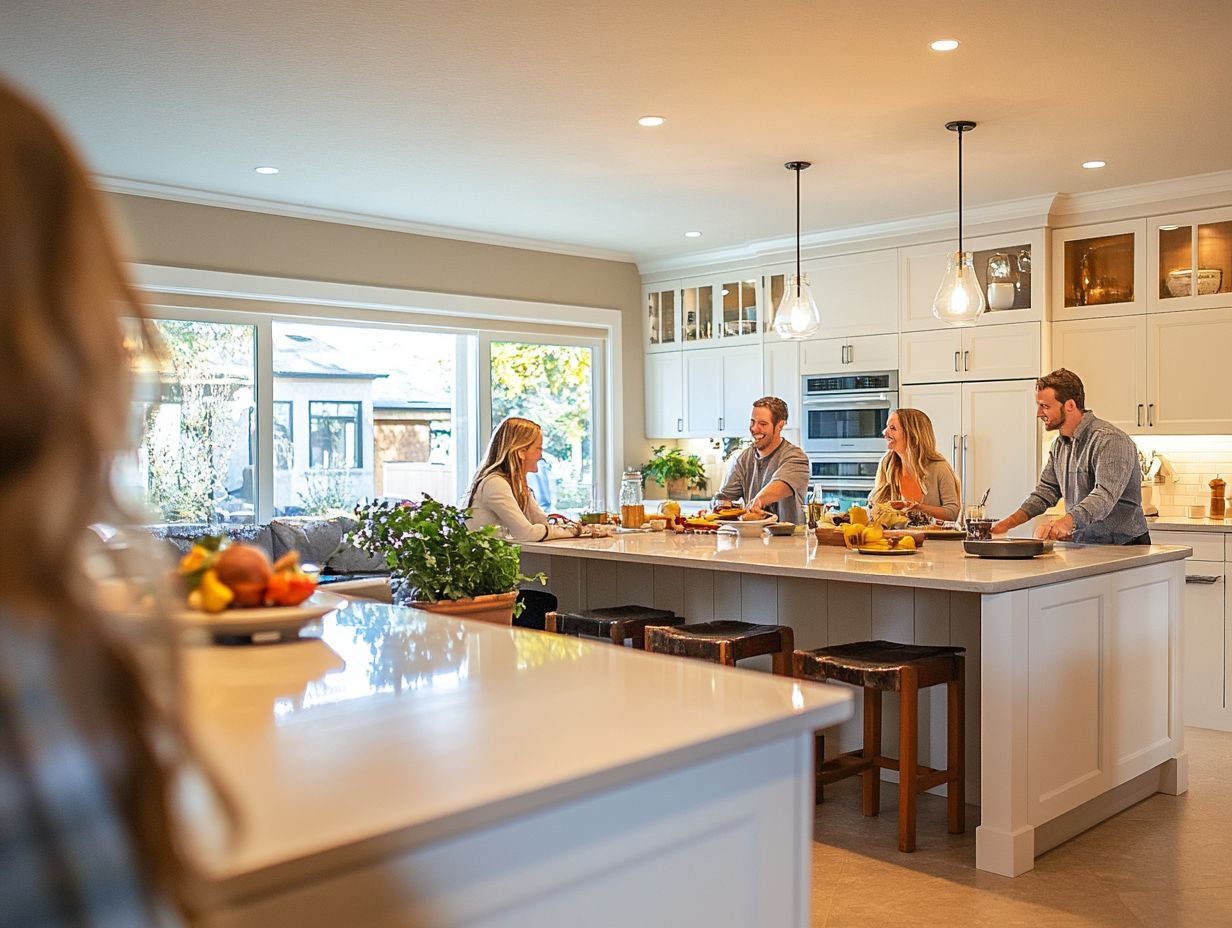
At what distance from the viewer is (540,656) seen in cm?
172

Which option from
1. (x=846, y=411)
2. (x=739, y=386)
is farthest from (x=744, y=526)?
(x=739, y=386)

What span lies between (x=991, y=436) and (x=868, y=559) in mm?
2824

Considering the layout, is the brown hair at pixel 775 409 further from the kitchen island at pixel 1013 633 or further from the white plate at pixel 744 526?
the kitchen island at pixel 1013 633

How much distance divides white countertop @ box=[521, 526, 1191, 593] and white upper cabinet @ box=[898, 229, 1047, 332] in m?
2.16

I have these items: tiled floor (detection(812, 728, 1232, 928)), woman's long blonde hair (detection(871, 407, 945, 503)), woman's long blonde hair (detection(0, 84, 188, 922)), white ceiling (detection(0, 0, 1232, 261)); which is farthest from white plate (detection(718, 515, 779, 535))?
woman's long blonde hair (detection(0, 84, 188, 922))

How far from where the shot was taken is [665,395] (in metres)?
8.00

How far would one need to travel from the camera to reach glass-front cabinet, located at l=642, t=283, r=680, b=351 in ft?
26.0

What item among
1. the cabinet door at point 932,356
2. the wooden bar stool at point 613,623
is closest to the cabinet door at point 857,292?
the cabinet door at point 932,356

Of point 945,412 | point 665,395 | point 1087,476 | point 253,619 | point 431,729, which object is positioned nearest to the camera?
point 431,729

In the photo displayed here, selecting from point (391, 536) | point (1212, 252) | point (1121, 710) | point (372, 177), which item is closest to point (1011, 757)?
point (1121, 710)

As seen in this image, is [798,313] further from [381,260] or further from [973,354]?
[381,260]

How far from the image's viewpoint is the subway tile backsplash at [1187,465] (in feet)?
18.9

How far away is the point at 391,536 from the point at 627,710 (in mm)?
1169

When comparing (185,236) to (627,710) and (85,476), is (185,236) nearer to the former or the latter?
(627,710)
